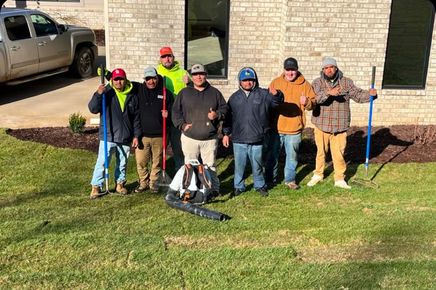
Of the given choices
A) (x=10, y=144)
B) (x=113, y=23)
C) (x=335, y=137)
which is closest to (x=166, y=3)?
(x=113, y=23)

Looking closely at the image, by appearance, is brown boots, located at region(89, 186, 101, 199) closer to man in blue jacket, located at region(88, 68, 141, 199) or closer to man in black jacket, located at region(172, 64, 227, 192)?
man in blue jacket, located at region(88, 68, 141, 199)

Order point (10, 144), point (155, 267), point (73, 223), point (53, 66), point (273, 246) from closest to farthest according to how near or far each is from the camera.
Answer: point (155, 267)
point (273, 246)
point (73, 223)
point (10, 144)
point (53, 66)

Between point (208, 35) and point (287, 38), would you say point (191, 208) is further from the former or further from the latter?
point (208, 35)

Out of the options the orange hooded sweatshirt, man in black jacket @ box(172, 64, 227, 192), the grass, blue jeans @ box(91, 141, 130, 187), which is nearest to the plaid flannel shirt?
the orange hooded sweatshirt

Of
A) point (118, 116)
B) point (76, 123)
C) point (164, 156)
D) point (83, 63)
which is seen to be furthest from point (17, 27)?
point (164, 156)

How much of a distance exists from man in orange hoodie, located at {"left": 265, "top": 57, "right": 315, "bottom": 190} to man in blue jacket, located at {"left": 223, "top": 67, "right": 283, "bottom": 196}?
0.25m

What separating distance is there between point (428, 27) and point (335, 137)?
454cm

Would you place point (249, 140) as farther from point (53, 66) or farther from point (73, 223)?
point (53, 66)

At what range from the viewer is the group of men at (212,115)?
641 centimetres

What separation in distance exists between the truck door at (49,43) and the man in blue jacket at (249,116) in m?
7.43

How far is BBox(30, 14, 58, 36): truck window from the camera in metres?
12.7

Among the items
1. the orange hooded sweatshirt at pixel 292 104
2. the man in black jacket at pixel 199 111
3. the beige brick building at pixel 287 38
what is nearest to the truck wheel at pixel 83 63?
the beige brick building at pixel 287 38

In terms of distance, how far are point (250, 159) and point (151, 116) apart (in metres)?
1.35

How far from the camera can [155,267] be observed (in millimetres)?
5020
